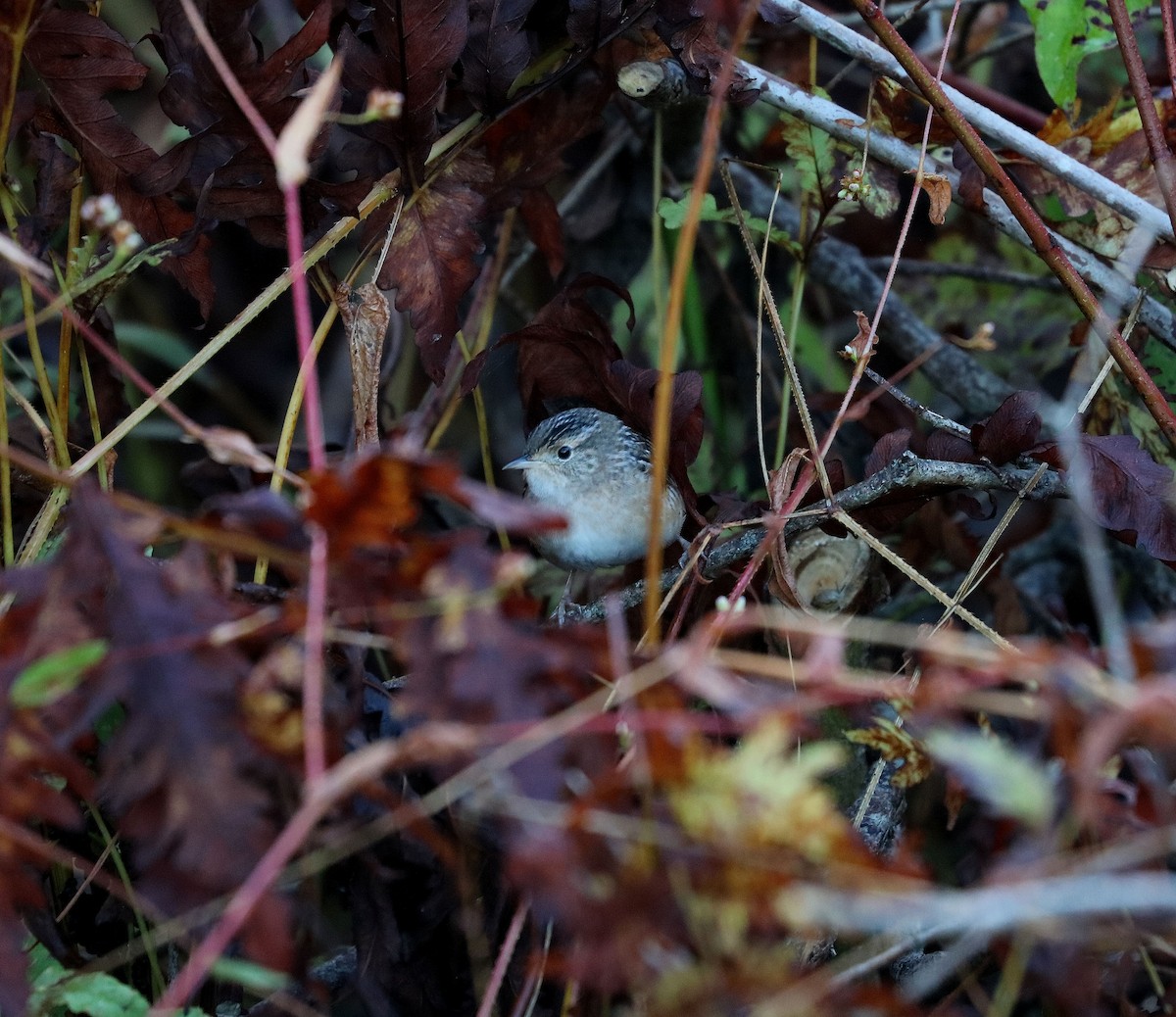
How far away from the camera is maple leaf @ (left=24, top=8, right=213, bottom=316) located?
232 centimetres

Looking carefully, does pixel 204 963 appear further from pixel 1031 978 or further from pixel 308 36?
pixel 308 36

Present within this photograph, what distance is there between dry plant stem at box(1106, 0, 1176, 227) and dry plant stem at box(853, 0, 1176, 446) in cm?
21

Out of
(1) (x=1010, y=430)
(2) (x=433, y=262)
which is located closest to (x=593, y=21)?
(2) (x=433, y=262)

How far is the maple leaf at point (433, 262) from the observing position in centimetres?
252

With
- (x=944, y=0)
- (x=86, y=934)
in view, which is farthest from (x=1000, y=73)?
(x=86, y=934)

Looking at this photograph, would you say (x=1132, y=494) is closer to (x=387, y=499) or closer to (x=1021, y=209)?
(x=1021, y=209)

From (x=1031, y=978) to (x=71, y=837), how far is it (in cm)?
178

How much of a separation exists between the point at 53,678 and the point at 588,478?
2.37m

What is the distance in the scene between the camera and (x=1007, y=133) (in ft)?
8.54

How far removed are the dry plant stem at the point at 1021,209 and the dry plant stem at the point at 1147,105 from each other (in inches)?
8.4

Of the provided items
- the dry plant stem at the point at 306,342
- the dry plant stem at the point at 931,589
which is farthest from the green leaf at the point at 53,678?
the dry plant stem at the point at 931,589

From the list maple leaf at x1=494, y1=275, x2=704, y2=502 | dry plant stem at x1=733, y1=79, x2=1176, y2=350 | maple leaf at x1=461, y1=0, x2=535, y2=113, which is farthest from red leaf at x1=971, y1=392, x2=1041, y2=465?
maple leaf at x1=461, y1=0, x2=535, y2=113

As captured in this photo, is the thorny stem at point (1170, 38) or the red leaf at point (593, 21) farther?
the red leaf at point (593, 21)

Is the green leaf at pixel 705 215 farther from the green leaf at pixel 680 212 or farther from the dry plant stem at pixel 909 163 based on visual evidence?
the dry plant stem at pixel 909 163
